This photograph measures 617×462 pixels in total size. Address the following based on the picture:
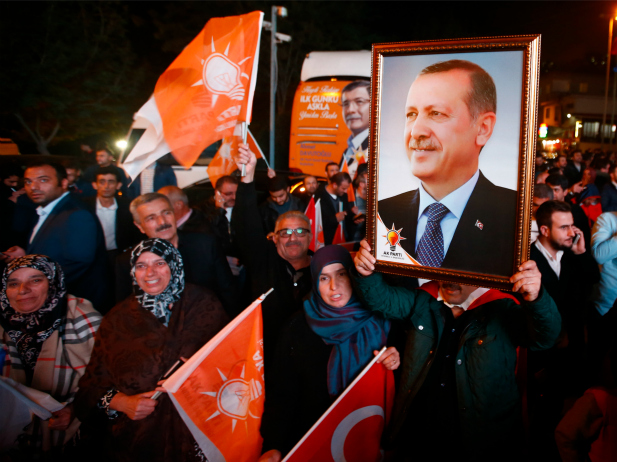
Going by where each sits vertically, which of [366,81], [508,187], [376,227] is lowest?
[376,227]

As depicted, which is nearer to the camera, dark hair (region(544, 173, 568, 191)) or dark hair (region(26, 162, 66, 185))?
dark hair (region(26, 162, 66, 185))

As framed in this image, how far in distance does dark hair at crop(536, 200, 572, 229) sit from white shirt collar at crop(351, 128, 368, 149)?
23.0 feet

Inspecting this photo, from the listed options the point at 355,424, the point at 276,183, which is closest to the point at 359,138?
the point at 276,183

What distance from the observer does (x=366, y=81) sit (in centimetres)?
1061

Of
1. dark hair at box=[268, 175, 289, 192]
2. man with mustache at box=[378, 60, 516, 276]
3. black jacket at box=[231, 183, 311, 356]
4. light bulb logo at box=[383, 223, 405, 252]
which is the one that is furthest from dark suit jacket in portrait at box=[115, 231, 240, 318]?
man with mustache at box=[378, 60, 516, 276]

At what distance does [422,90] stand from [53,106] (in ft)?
59.1

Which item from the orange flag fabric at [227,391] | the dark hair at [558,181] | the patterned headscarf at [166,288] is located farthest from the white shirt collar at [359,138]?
the orange flag fabric at [227,391]

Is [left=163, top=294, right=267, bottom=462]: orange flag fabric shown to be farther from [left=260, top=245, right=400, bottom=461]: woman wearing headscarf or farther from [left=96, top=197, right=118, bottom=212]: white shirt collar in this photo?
[left=96, top=197, right=118, bottom=212]: white shirt collar

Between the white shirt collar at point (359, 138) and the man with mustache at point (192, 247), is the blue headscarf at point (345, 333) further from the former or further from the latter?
the white shirt collar at point (359, 138)

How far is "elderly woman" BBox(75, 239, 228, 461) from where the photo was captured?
2.60 m

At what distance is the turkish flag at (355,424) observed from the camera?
209 centimetres

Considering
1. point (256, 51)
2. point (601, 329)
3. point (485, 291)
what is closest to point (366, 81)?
point (256, 51)

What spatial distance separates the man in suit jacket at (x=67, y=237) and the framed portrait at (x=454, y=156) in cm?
299

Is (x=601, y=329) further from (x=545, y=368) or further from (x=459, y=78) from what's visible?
(x=459, y=78)
